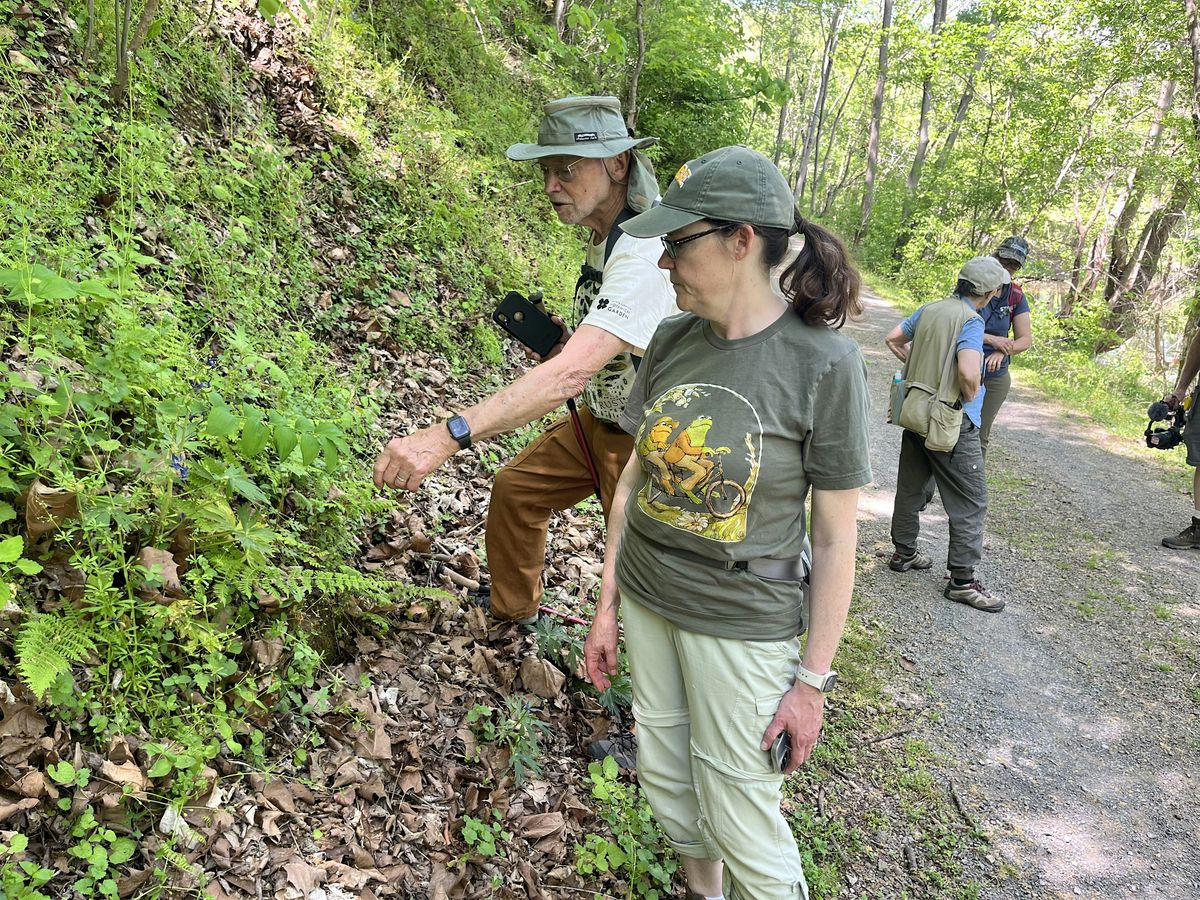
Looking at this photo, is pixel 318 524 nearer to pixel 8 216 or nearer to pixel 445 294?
pixel 8 216

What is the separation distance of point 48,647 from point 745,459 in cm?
199

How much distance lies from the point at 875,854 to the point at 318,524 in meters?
2.80

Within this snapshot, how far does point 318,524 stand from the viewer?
3246mm

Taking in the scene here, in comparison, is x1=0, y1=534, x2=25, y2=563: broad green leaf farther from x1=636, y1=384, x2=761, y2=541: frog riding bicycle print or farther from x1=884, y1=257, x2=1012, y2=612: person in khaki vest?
x1=884, y1=257, x2=1012, y2=612: person in khaki vest

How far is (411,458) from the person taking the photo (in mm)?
2473

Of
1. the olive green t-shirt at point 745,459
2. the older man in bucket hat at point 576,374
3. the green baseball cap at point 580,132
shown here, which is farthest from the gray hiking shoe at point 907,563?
the green baseball cap at point 580,132

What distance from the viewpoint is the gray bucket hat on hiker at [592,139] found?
2.88 metres

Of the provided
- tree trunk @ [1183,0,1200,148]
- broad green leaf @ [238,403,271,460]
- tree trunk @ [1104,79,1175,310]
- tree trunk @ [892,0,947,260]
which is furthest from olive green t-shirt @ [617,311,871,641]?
tree trunk @ [892,0,947,260]

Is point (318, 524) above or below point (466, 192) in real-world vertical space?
below

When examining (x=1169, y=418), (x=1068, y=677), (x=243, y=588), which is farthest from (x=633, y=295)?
(x=1169, y=418)

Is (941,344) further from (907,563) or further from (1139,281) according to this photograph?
(1139,281)

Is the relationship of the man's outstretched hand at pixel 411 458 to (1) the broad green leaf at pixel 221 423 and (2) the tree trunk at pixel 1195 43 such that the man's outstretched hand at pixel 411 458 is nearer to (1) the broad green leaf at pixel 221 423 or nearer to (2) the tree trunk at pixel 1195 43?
(1) the broad green leaf at pixel 221 423

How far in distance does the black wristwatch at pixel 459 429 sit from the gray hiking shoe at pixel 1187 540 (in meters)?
7.25

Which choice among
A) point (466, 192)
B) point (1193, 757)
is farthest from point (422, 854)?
point (466, 192)
